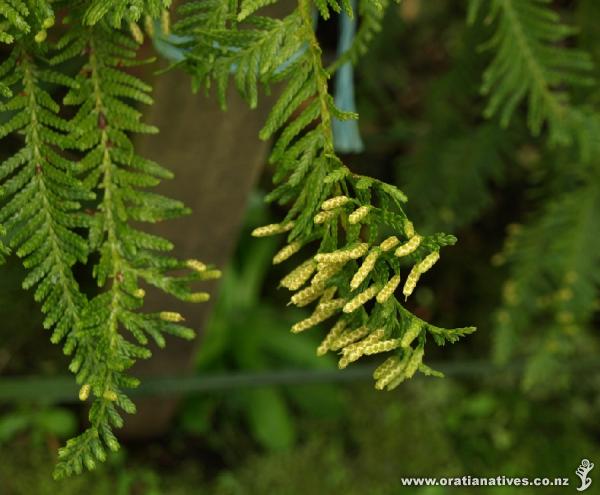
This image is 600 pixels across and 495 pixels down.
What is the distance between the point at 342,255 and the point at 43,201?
0.29m

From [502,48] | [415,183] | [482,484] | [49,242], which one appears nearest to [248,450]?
[482,484]

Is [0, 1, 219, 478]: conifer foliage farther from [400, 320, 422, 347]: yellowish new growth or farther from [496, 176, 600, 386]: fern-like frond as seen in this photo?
[496, 176, 600, 386]: fern-like frond

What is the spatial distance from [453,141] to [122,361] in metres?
1.47

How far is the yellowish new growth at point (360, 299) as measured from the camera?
0.60 m

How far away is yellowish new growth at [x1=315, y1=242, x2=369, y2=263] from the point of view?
0.60 metres

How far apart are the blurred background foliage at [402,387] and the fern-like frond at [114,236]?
4.29 feet

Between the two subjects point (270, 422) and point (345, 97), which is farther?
point (270, 422)

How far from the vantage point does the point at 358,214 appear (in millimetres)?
601

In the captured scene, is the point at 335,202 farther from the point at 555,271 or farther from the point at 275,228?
the point at 555,271

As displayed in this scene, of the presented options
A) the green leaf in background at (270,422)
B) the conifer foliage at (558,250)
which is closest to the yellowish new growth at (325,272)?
the conifer foliage at (558,250)

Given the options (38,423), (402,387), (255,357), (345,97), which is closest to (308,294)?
(345,97)

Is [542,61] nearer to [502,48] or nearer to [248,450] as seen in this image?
[502,48]

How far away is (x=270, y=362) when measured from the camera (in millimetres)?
2795

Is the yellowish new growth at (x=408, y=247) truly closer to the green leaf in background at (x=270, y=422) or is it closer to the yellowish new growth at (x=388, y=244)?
the yellowish new growth at (x=388, y=244)
